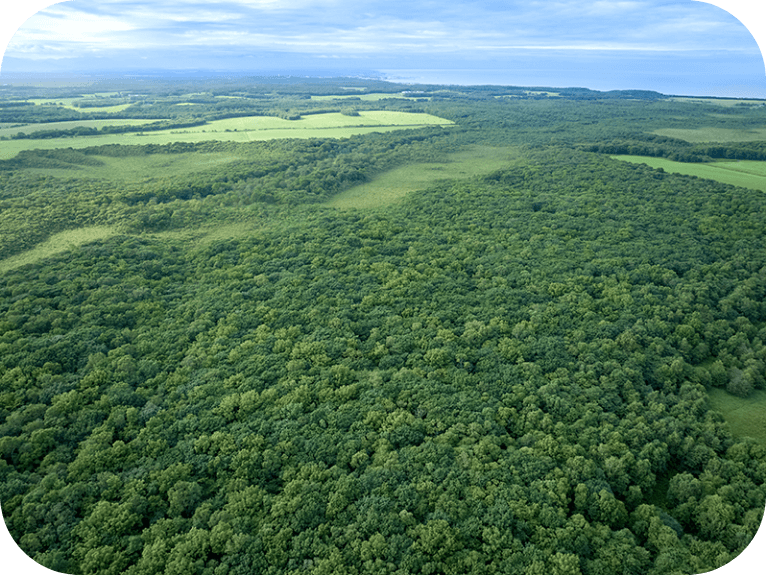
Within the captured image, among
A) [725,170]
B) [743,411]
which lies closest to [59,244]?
[743,411]

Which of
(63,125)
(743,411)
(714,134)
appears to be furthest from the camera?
(63,125)

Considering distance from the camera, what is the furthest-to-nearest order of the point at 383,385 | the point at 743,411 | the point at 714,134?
1. the point at 714,134
2. the point at 383,385
3. the point at 743,411

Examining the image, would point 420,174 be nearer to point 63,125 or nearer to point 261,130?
point 261,130

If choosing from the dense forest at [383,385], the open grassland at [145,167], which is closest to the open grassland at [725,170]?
the dense forest at [383,385]

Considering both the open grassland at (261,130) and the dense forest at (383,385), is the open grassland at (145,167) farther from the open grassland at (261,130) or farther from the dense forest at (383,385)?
the dense forest at (383,385)

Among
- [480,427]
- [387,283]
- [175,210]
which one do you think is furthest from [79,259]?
[480,427]

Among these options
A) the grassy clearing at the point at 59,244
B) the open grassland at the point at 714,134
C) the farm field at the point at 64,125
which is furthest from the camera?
the open grassland at the point at 714,134
